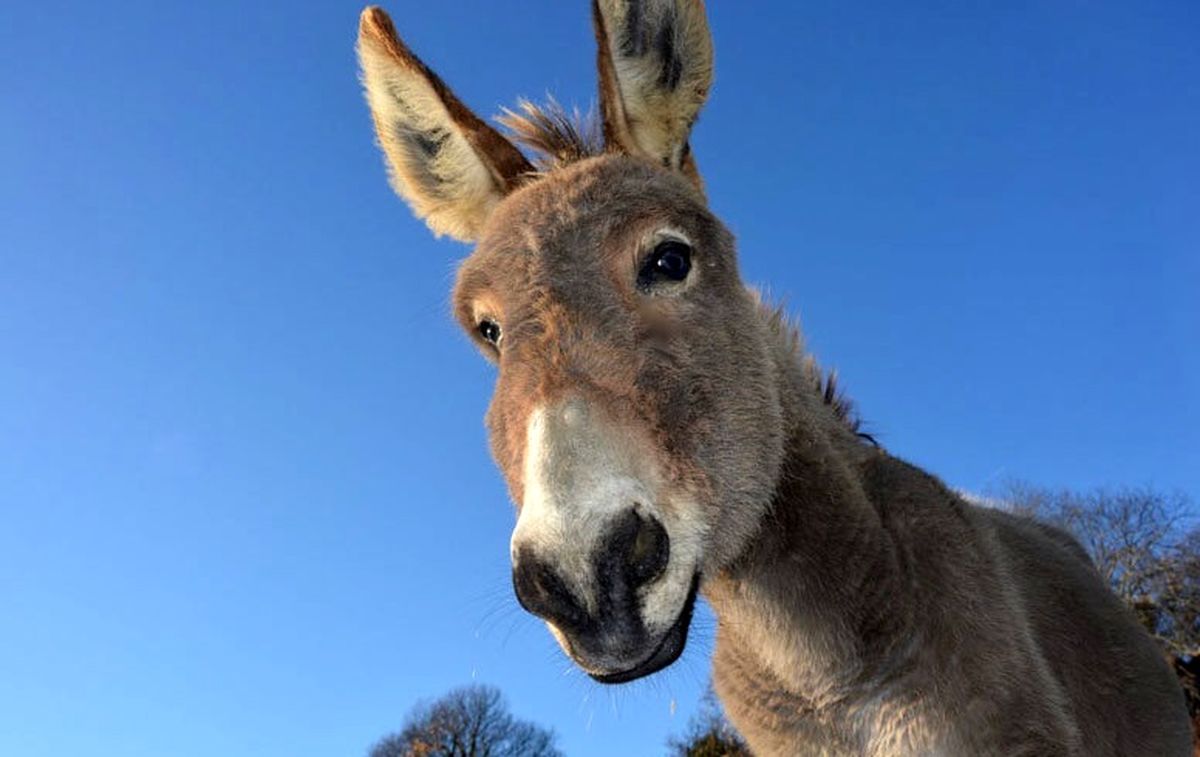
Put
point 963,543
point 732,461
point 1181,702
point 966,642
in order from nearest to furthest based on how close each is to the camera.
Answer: point 732,461, point 966,642, point 963,543, point 1181,702

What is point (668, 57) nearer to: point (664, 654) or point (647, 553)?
point (647, 553)

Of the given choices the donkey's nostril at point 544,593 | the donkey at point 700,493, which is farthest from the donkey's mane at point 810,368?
the donkey's nostril at point 544,593

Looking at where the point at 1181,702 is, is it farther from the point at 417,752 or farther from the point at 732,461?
the point at 417,752

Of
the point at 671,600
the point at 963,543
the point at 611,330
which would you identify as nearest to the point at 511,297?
the point at 611,330

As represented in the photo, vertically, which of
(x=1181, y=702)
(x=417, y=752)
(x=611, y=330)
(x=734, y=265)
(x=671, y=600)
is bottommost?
(x=1181, y=702)

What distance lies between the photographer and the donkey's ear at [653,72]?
148 inches

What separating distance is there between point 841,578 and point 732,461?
0.76 m

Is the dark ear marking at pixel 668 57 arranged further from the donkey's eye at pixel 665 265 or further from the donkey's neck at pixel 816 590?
the donkey's neck at pixel 816 590

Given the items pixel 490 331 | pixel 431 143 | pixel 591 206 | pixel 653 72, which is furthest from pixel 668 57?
pixel 490 331

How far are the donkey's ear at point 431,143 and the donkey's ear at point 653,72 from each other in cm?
60

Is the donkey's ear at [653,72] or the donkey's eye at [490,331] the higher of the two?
the donkey's ear at [653,72]

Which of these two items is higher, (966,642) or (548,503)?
(548,503)

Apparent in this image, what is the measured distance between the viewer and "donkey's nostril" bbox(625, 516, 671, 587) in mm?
2377

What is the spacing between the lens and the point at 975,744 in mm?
3041
